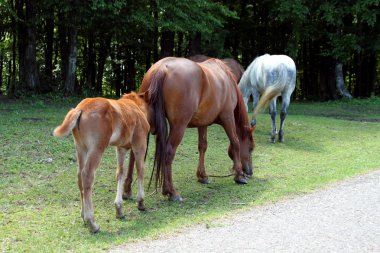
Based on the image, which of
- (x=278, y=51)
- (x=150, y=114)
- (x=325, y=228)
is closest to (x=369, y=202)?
(x=325, y=228)

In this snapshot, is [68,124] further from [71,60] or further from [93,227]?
[71,60]

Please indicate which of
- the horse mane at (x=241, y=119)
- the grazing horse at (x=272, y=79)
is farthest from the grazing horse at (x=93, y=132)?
the grazing horse at (x=272, y=79)

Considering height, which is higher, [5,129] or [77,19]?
[77,19]

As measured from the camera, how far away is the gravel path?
4664 millimetres

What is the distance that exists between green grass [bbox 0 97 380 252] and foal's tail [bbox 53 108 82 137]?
1.04 m

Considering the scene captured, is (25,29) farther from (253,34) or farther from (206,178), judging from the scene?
(206,178)

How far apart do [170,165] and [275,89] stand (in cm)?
554

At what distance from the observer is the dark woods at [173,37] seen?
61.5 ft

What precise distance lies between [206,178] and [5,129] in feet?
17.4

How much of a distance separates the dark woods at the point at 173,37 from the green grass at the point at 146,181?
597 cm

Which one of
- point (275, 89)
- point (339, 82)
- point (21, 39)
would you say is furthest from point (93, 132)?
point (339, 82)

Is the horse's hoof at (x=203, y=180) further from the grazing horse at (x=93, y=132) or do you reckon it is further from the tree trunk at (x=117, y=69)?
the tree trunk at (x=117, y=69)

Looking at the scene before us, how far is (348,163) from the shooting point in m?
9.34

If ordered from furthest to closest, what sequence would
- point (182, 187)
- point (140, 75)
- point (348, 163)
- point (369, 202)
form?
point (140, 75) → point (348, 163) → point (182, 187) → point (369, 202)
